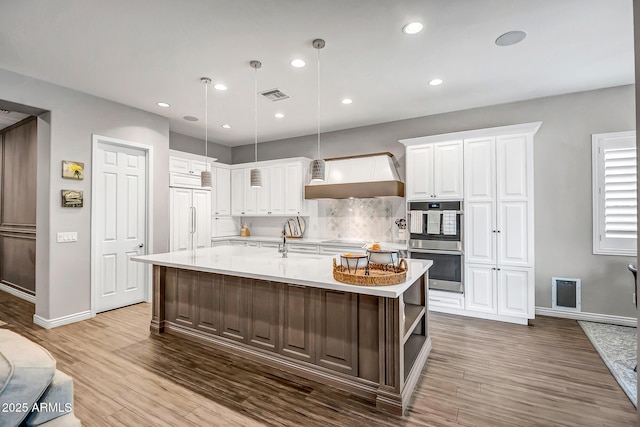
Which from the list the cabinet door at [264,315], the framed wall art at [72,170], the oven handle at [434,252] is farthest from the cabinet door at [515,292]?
the framed wall art at [72,170]

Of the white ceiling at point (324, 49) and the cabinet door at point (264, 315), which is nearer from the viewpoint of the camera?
the white ceiling at point (324, 49)

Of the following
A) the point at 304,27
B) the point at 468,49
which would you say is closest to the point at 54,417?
the point at 304,27

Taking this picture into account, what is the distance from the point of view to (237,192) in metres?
6.35

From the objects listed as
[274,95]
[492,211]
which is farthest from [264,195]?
[492,211]

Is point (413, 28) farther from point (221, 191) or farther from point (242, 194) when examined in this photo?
point (221, 191)

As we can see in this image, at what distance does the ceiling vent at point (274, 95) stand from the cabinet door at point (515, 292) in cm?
360

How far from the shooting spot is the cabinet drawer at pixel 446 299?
161 inches

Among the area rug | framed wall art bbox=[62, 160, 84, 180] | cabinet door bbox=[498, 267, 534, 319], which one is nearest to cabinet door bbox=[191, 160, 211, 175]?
framed wall art bbox=[62, 160, 84, 180]

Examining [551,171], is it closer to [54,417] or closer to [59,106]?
[54,417]

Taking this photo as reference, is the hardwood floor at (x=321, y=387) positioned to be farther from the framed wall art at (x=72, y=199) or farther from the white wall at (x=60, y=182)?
the framed wall art at (x=72, y=199)

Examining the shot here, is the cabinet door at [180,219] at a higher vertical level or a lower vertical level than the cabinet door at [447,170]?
lower

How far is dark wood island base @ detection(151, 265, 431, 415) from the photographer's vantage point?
2102 millimetres

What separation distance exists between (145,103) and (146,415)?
3840mm

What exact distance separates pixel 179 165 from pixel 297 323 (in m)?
3.94
